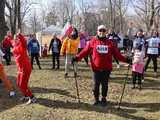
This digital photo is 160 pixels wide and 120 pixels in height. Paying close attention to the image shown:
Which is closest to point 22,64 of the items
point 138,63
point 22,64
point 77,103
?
point 22,64

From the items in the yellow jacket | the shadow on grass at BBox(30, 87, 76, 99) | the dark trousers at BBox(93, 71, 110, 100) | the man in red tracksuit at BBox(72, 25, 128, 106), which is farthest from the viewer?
the yellow jacket

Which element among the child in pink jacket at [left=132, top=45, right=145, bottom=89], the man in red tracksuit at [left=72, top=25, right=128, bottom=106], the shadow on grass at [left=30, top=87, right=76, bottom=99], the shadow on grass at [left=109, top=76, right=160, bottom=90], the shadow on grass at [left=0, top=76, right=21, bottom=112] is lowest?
the shadow on grass at [left=109, top=76, right=160, bottom=90]

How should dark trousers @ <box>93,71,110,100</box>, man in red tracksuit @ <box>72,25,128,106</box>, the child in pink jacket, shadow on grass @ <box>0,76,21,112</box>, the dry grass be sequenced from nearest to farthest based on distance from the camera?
the dry grass, man in red tracksuit @ <box>72,25,128,106</box>, dark trousers @ <box>93,71,110,100</box>, shadow on grass @ <box>0,76,21,112</box>, the child in pink jacket

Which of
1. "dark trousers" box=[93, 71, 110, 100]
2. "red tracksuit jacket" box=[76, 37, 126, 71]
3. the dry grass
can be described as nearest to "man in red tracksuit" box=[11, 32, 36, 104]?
the dry grass

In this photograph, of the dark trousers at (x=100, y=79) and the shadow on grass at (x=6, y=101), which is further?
the shadow on grass at (x=6, y=101)

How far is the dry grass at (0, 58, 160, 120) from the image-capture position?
11305 millimetres

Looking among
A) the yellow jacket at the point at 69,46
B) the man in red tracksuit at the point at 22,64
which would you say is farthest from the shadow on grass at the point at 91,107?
the yellow jacket at the point at 69,46

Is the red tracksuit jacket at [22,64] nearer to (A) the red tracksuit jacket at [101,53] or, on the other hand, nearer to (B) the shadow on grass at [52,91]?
(A) the red tracksuit jacket at [101,53]

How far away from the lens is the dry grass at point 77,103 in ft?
37.1

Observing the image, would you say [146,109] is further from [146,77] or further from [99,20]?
[99,20]

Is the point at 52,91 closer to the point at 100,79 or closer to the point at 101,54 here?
the point at 100,79

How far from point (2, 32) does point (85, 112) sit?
17606mm

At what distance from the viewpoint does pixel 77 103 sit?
1274 cm

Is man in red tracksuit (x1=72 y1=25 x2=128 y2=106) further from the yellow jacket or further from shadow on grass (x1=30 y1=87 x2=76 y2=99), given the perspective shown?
the yellow jacket
